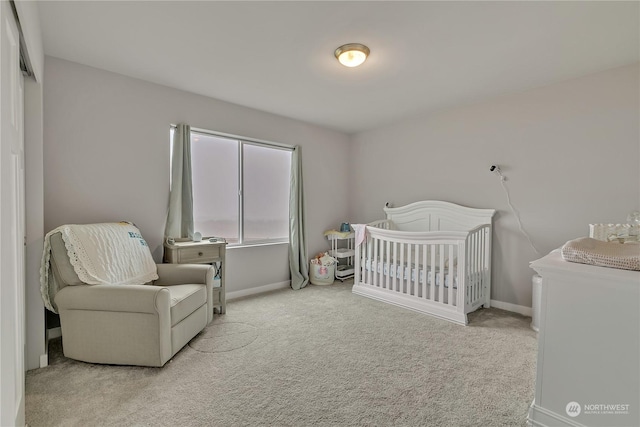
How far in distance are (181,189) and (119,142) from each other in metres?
0.66

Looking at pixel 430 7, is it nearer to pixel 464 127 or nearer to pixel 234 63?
pixel 234 63

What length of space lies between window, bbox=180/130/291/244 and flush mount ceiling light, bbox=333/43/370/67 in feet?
5.73

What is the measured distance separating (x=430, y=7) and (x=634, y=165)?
2.25 m

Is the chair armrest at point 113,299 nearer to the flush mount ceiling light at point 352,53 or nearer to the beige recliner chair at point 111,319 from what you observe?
the beige recliner chair at point 111,319

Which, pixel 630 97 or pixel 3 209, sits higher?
pixel 630 97

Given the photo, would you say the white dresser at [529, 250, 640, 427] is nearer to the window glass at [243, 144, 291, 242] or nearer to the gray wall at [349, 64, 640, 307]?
the gray wall at [349, 64, 640, 307]

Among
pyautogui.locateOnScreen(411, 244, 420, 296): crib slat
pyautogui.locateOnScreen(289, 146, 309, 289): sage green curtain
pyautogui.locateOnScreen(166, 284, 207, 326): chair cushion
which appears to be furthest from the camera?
pyautogui.locateOnScreen(289, 146, 309, 289): sage green curtain

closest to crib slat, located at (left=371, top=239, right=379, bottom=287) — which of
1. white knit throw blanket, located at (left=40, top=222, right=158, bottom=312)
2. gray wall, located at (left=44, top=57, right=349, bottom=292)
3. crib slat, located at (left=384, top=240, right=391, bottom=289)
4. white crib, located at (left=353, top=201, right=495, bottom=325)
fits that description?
white crib, located at (left=353, top=201, right=495, bottom=325)

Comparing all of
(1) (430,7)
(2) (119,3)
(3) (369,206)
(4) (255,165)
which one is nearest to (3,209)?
(2) (119,3)

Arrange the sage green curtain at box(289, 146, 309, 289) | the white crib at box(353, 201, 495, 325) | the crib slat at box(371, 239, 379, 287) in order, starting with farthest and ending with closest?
the sage green curtain at box(289, 146, 309, 289), the crib slat at box(371, 239, 379, 287), the white crib at box(353, 201, 495, 325)

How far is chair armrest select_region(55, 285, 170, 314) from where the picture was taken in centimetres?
194

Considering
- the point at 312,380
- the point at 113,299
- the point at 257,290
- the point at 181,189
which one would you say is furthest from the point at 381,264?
the point at 113,299

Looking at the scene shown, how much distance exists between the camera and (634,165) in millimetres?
2477

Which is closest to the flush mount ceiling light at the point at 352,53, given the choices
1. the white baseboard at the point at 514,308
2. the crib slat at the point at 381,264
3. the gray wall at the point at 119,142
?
the gray wall at the point at 119,142
